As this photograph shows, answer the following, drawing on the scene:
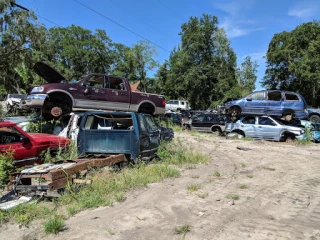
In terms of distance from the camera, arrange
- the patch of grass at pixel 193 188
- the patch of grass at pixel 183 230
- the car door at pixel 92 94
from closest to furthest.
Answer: the patch of grass at pixel 183 230, the patch of grass at pixel 193 188, the car door at pixel 92 94

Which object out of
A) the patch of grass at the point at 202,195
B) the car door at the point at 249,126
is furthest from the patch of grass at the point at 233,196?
the car door at the point at 249,126

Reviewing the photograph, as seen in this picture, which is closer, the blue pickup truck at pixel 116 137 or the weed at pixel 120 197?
the weed at pixel 120 197

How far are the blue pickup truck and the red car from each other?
1152 mm

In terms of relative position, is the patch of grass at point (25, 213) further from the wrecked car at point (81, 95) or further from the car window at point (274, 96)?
the car window at point (274, 96)

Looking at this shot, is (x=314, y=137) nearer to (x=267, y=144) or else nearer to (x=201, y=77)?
(x=267, y=144)

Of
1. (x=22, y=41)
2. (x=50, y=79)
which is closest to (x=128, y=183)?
(x=50, y=79)

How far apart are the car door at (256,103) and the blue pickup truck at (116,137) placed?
29.6 feet

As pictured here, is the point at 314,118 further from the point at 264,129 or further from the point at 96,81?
the point at 96,81

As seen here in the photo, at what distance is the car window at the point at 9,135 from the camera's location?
714cm

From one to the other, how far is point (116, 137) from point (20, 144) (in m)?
2.41

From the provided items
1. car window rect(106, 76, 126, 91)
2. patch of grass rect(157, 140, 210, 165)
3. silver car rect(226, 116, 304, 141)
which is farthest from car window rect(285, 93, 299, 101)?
car window rect(106, 76, 126, 91)

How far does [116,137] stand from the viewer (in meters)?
8.29

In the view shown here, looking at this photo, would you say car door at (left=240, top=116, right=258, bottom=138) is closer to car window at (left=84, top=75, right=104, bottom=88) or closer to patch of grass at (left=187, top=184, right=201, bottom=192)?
car window at (left=84, top=75, right=104, bottom=88)

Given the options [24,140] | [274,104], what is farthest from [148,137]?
[274,104]
